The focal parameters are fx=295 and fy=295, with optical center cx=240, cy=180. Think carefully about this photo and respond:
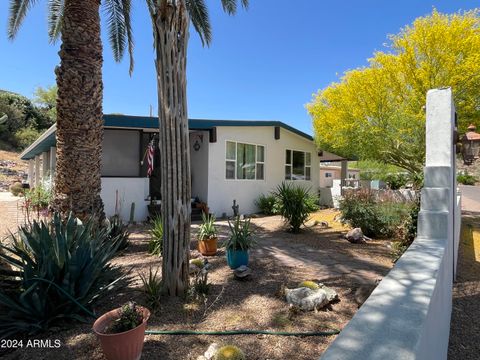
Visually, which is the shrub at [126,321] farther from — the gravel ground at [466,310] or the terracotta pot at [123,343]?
the gravel ground at [466,310]

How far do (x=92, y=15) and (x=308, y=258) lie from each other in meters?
6.58

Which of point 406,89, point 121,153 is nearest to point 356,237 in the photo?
point 406,89

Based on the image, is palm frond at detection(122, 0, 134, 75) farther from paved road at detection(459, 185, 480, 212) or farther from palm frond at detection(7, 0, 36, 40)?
paved road at detection(459, 185, 480, 212)

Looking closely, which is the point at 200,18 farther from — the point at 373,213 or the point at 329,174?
the point at 329,174

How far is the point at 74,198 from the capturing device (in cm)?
578

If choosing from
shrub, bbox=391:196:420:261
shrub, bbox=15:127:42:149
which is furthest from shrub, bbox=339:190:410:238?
shrub, bbox=15:127:42:149

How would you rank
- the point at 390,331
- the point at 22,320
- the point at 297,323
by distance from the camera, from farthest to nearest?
the point at 297,323, the point at 22,320, the point at 390,331

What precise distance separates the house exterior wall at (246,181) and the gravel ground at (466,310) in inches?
286

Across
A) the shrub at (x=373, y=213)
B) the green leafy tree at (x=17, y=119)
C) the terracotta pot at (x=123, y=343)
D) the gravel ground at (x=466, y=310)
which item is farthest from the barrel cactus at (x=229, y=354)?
the green leafy tree at (x=17, y=119)

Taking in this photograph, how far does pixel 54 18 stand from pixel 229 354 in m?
11.3

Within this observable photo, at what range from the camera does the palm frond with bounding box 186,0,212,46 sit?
891 cm

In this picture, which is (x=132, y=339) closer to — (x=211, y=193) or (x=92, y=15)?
(x=92, y=15)

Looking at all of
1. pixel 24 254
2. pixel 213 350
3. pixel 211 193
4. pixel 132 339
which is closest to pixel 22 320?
pixel 24 254

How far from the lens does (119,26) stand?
9383 mm
